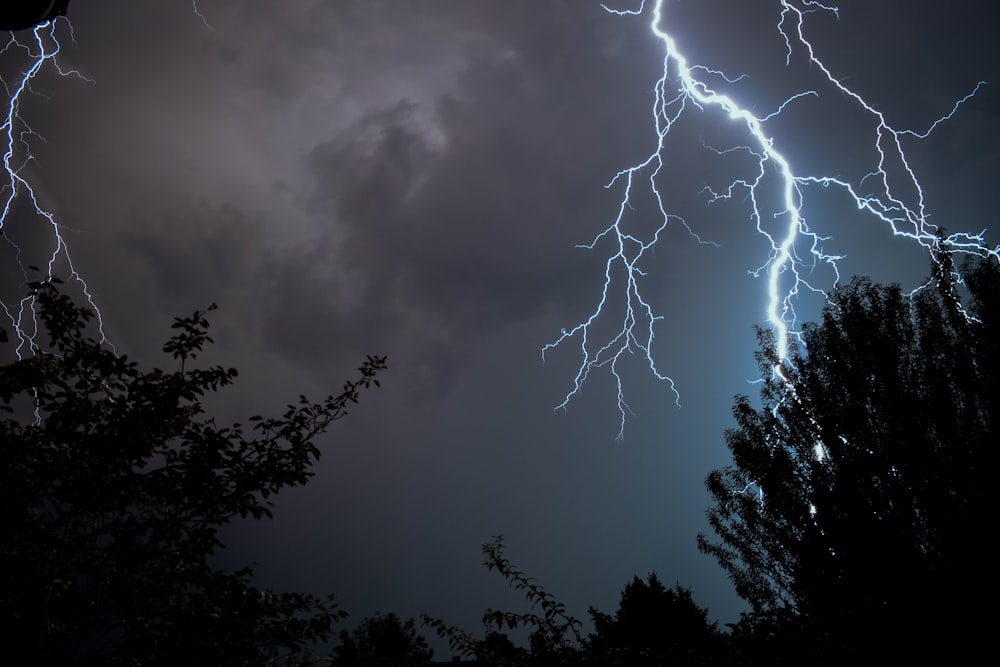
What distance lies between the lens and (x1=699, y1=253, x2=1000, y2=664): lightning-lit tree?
18.9 feet

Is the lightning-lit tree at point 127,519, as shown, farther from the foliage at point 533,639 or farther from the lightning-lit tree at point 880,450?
the lightning-lit tree at point 880,450

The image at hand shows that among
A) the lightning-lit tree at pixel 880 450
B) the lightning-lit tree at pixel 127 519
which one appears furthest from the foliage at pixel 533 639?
the lightning-lit tree at pixel 880 450

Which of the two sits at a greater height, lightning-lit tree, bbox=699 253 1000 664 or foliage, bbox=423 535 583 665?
lightning-lit tree, bbox=699 253 1000 664

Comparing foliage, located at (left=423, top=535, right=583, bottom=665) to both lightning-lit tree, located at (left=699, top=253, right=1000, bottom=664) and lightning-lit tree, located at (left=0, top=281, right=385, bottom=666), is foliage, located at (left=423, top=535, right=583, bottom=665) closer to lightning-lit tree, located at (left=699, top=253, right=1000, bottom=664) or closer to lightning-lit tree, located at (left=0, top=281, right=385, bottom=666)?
lightning-lit tree, located at (left=0, top=281, right=385, bottom=666)

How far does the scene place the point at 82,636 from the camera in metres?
2.26

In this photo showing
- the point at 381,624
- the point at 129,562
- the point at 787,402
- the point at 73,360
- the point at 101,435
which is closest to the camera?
the point at 129,562

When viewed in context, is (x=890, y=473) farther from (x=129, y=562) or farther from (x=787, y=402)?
(x=129, y=562)

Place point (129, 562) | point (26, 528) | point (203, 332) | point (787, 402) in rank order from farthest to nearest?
point (787, 402) < point (203, 332) < point (129, 562) < point (26, 528)

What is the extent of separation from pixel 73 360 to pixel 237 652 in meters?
2.34

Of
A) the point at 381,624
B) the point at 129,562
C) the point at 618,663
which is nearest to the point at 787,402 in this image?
the point at 618,663

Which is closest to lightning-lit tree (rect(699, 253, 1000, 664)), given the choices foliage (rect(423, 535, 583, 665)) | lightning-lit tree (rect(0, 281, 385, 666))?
foliage (rect(423, 535, 583, 665))

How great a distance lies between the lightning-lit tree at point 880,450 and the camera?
577cm

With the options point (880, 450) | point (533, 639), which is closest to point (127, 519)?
point (533, 639)

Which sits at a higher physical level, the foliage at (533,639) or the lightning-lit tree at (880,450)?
the lightning-lit tree at (880,450)
